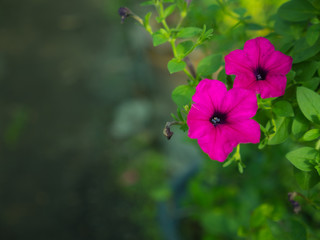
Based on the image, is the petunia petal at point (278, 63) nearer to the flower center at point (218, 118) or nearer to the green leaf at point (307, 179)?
the flower center at point (218, 118)

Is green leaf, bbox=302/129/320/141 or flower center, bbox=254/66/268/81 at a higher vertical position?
flower center, bbox=254/66/268/81

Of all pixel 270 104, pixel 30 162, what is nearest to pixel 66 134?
pixel 30 162

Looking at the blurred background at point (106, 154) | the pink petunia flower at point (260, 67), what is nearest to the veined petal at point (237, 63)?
the pink petunia flower at point (260, 67)

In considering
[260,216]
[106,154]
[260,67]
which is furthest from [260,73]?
[106,154]

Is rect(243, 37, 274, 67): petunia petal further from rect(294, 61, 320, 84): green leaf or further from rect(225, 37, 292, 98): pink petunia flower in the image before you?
rect(294, 61, 320, 84): green leaf

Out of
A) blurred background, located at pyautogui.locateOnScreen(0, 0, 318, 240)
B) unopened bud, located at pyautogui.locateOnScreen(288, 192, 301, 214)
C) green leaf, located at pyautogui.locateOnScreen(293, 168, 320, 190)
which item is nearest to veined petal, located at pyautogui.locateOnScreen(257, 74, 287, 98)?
green leaf, located at pyautogui.locateOnScreen(293, 168, 320, 190)
